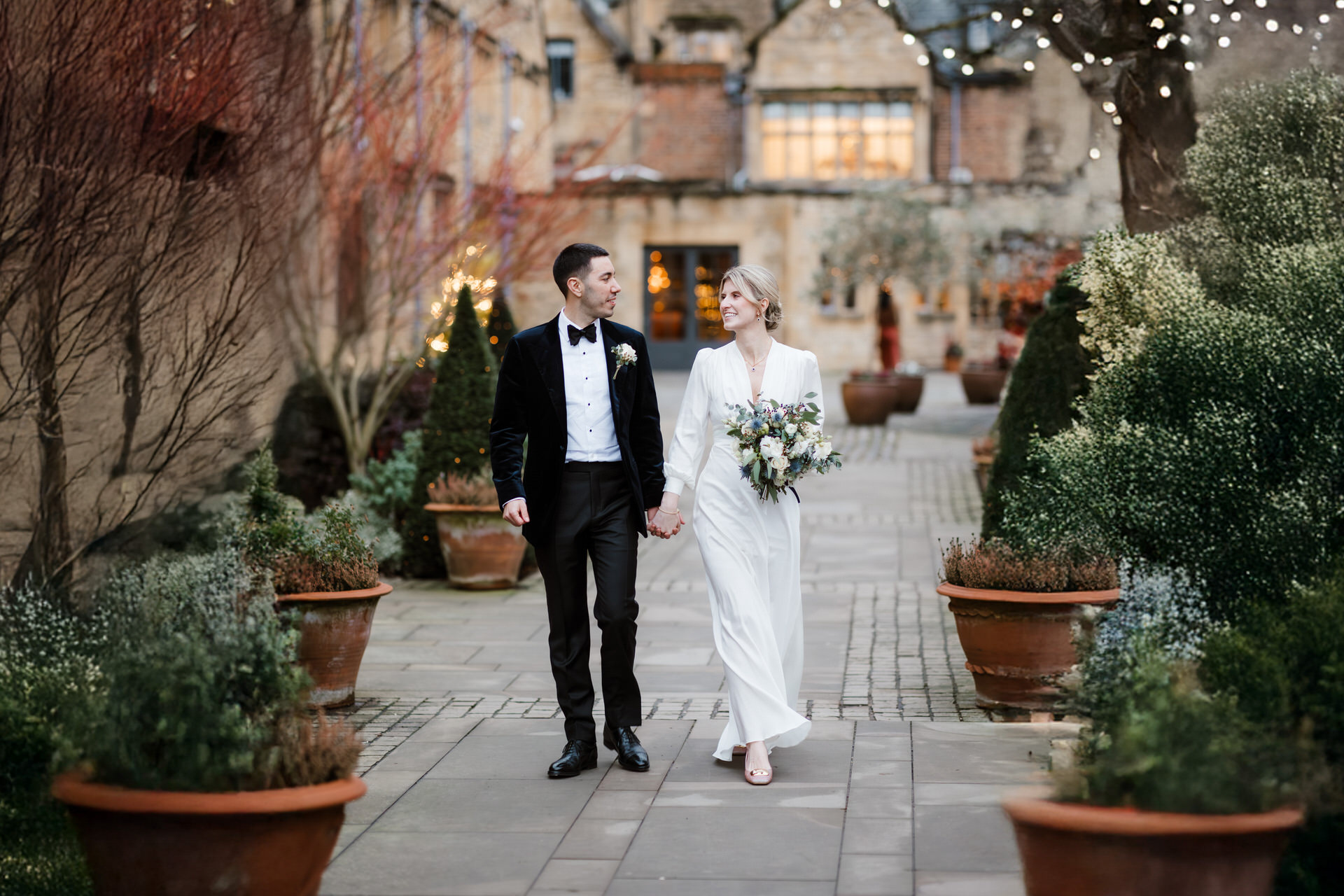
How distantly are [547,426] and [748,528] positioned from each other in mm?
894

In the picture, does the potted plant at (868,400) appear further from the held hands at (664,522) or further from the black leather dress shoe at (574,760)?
the black leather dress shoe at (574,760)

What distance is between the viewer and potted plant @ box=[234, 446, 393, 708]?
713 centimetres

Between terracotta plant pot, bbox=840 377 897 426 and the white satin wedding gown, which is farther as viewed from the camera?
terracotta plant pot, bbox=840 377 897 426

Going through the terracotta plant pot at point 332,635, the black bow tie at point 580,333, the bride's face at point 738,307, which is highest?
the bride's face at point 738,307

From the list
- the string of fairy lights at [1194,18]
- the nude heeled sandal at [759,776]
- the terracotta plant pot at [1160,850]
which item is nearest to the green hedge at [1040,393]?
the string of fairy lights at [1194,18]

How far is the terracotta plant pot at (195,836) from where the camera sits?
3994 mm

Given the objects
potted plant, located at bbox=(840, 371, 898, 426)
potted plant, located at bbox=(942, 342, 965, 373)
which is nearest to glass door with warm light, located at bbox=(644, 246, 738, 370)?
potted plant, located at bbox=(942, 342, 965, 373)

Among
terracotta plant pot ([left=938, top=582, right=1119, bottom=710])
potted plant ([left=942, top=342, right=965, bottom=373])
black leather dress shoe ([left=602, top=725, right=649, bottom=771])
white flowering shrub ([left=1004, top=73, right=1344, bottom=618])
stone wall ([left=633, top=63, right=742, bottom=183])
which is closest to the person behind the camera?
white flowering shrub ([left=1004, top=73, right=1344, bottom=618])

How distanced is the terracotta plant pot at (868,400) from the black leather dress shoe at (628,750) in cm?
1770

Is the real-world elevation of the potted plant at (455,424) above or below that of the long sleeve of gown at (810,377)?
below

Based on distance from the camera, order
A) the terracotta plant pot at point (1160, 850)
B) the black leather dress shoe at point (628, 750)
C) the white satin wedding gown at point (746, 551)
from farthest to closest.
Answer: the black leather dress shoe at point (628, 750)
the white satin wedding gown at point (746, 551)
the terracotta plant pot at point (1160, 850)

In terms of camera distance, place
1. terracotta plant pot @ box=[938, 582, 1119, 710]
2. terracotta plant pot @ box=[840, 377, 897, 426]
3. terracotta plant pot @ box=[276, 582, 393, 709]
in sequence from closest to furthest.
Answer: terracotta plant pot @ box=[938, 582, 1119, 710] < terracotta plant pot @ box=[276, 582, 393, 709] < terracotta plant pot @ box=[840, 377, 897, 426]

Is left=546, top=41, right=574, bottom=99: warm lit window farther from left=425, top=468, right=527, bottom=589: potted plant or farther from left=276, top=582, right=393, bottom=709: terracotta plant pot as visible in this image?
left=276, top=582, right=393, bottom=709: terracotta plant pot

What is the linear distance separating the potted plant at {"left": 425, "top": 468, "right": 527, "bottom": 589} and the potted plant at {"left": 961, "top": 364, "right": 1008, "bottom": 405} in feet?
55.9
